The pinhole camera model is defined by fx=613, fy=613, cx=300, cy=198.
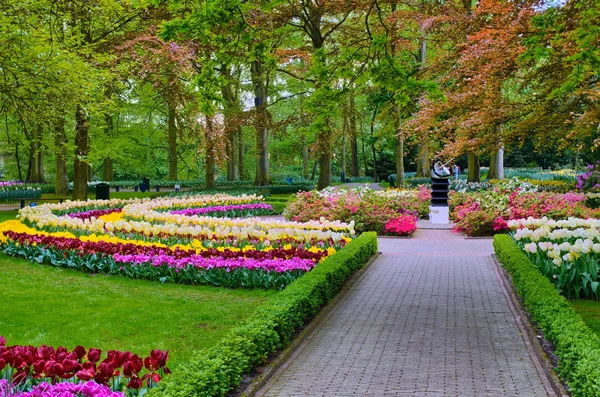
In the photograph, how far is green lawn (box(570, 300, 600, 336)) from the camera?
6.73 m

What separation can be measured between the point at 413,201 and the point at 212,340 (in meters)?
14.6

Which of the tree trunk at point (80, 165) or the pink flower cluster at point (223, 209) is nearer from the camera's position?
the pink flower cluster at point (223, 209)

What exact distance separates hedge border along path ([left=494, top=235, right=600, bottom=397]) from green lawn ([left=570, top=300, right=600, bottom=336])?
0.47 m

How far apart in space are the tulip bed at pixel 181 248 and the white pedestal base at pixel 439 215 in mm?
6169

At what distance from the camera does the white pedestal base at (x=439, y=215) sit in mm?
18500

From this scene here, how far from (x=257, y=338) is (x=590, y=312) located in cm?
443

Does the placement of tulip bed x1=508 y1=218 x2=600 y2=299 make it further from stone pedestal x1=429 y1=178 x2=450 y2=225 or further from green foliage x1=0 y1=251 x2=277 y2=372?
stone pedestal x1=429 y1=178 x2=450 y2=225

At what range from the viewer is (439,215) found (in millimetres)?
18562

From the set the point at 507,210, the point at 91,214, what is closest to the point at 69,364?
the point at 507,210

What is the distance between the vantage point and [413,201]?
20.0m

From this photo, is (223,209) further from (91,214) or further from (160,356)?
(160,356)

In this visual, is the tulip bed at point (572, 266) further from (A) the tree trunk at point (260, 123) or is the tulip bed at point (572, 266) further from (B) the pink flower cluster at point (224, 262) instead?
(A) the tree trunk at point (260, 123)

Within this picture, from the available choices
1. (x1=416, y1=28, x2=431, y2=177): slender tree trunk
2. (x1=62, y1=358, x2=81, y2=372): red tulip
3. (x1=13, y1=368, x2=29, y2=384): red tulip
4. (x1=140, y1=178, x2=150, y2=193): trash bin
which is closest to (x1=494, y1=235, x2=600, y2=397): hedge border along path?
(x1=62, y1=358, x2=81, y2=372): red tulip

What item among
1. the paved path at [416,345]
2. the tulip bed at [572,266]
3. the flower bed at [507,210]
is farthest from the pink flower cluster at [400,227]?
the tulip bed at [572,266]
